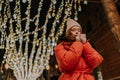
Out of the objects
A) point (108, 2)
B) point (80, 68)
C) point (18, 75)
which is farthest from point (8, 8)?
point (80, 68)

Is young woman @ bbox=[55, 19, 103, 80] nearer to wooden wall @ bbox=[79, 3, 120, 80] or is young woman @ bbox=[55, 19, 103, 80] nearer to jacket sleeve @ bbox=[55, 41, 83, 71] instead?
jacket sleeve @ bbox=[55, 41, 83, 71]

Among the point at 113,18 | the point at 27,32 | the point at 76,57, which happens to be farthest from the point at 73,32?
the point at 27,32

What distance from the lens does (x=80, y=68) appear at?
9.07 feet

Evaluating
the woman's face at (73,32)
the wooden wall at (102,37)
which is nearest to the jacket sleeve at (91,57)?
the woman's face at (73,32)

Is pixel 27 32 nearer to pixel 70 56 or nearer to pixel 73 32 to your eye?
pixel 73 32

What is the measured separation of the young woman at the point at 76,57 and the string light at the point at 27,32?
6250 mm

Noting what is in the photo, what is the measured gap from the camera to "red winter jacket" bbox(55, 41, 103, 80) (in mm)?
2700

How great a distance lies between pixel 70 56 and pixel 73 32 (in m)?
0.27

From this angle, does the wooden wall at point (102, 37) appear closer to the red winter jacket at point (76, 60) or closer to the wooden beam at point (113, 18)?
the wooden beam at point (113, 18)

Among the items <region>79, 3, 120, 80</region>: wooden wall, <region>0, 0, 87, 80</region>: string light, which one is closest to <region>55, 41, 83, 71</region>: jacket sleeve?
<region>79, 3, 120, 80</region>: wooden wall

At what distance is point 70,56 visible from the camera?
2.68 meters

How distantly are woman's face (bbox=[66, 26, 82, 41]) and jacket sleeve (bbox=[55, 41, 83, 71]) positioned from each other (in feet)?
0.29

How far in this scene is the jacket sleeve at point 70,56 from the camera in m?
2.69

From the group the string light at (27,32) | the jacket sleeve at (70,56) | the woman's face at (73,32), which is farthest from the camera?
the string light at (27,32)
